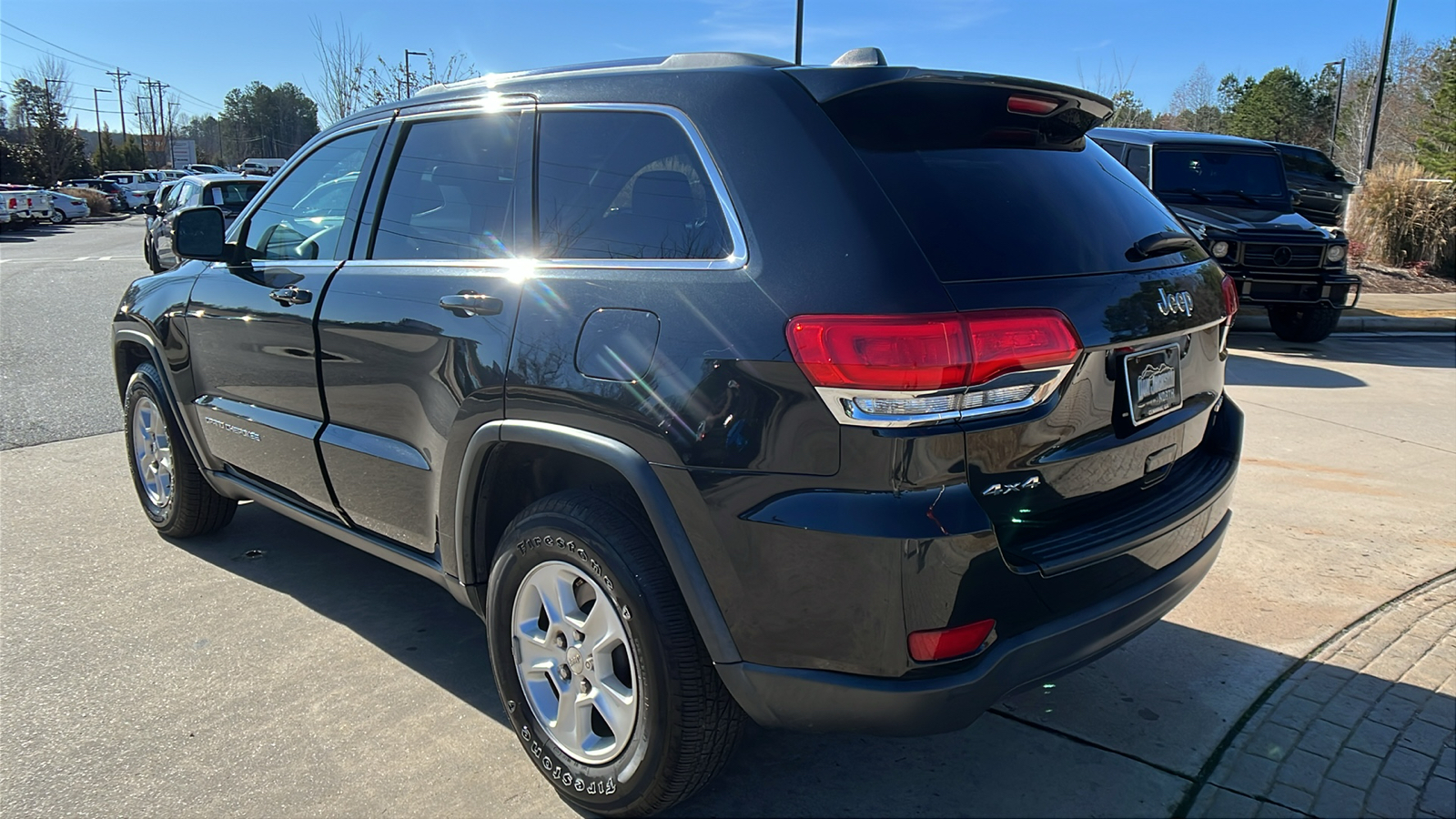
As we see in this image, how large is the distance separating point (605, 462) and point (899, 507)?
74 cm

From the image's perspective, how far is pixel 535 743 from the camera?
2752 millimetres

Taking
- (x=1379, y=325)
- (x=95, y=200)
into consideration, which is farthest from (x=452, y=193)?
(x=95, y=200)

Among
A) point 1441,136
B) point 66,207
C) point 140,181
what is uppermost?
point 1441,136

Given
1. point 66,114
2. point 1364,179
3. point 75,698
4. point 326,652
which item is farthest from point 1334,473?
point 66,114

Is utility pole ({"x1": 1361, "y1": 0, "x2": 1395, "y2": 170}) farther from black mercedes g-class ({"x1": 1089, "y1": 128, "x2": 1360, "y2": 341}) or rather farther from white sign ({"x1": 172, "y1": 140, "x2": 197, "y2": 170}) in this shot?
white sign ({"x1": 172, "y1": 140, "x2": 197, "y2": 170})

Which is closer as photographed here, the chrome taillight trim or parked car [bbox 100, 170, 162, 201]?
the chrome taillight trim

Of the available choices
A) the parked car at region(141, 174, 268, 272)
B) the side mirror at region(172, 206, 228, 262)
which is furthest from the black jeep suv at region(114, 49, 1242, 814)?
the parked car at region(141, 174, 268, 272)

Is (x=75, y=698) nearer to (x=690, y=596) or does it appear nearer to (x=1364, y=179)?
(x=690, y=596)

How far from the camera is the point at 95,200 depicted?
1774 inches

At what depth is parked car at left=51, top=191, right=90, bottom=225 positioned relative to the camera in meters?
38.5

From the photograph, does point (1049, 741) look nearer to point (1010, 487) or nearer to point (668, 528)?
point (1010, 487)

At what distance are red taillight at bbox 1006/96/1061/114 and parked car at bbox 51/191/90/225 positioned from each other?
43.8 m

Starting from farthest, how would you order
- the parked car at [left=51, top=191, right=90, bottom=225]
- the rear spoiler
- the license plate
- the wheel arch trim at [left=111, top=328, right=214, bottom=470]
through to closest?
1. the parked car at [left=51, top=191, right=90, bottom=225]
2. the wheel arch trim at [left=111, top=328, right=214, bottom=470]
3. the license plate
4. the rear spoiler

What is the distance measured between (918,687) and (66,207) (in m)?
46.6
